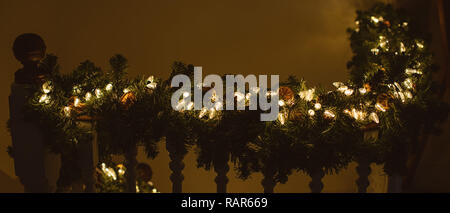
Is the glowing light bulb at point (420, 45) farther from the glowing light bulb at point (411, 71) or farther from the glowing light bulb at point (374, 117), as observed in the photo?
the glowing light bulb at point (374, 117)

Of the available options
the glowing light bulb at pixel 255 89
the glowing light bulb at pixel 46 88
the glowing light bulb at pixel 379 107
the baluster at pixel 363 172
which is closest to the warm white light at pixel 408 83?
the glowing light bulb at pixel 379 107

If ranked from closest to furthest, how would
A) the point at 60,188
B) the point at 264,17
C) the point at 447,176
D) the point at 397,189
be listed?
the point at 397,189, the point at 60,188, the point at 447,176, the point at 264,17

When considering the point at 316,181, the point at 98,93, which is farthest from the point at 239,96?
the point at 98,93

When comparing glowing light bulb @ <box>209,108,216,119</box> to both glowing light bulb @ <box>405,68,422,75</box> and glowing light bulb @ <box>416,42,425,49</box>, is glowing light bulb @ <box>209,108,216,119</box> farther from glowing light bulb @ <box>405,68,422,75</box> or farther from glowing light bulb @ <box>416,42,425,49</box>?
glowing light bulb @ <box>416,42,425,49</box>

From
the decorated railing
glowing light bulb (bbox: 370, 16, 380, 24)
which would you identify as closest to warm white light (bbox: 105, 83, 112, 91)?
the decorated railing

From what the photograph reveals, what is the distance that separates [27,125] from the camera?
1.80m

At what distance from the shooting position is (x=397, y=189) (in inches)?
70.2

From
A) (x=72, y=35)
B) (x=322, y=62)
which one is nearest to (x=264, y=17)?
(x=322, y=62)

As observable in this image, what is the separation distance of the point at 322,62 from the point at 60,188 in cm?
253

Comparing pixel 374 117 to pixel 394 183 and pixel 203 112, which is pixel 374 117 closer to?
pixel 394 183

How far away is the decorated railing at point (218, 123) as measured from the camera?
5.29 ft

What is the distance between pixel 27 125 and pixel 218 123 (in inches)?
33.5
